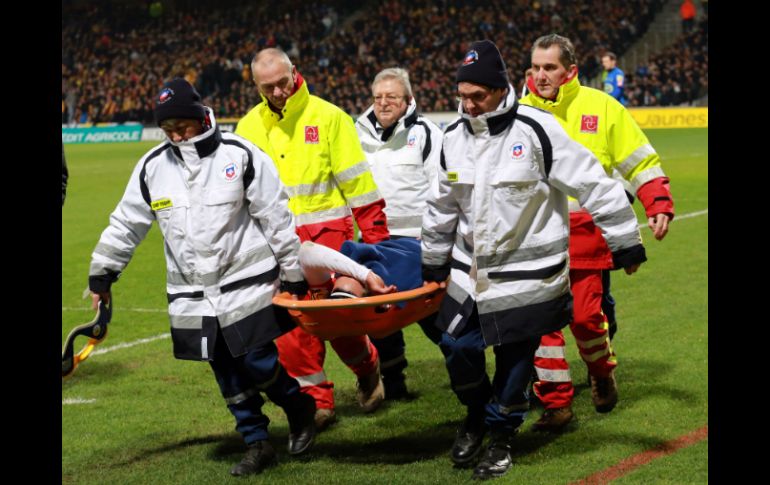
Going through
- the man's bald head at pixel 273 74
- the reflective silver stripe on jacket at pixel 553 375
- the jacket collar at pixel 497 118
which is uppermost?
the man's bald head at pixel 273 74

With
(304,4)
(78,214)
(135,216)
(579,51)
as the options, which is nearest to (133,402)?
(135,216)

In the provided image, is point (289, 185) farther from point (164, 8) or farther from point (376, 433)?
point (164, 8)

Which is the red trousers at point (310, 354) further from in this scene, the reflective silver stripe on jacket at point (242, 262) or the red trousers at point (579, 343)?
the red trousers at point (579, 343)

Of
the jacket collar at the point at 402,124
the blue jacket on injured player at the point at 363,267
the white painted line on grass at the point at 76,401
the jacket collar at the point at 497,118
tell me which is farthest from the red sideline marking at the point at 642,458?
the white painted line on grass at the point at 76,401

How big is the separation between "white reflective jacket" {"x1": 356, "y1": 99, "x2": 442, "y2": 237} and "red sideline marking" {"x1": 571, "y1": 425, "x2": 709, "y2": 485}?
7.38 ft

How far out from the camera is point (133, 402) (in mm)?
8133

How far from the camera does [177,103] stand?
5867 mm

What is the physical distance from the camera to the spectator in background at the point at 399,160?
25.9ft

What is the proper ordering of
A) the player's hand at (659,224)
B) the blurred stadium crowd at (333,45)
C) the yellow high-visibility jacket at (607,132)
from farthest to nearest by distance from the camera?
the blurred stadium crowd at (333,45), the yellow high-visibility jacket at (607,132), the player's hand at (659,224)

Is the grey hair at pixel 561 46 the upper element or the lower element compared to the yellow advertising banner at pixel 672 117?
lower

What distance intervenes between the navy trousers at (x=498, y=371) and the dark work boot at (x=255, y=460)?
3.54 feet

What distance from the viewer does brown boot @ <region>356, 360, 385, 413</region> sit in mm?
7613

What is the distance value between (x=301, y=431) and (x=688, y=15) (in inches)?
1463

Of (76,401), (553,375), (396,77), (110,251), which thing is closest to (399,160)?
(396,77)
